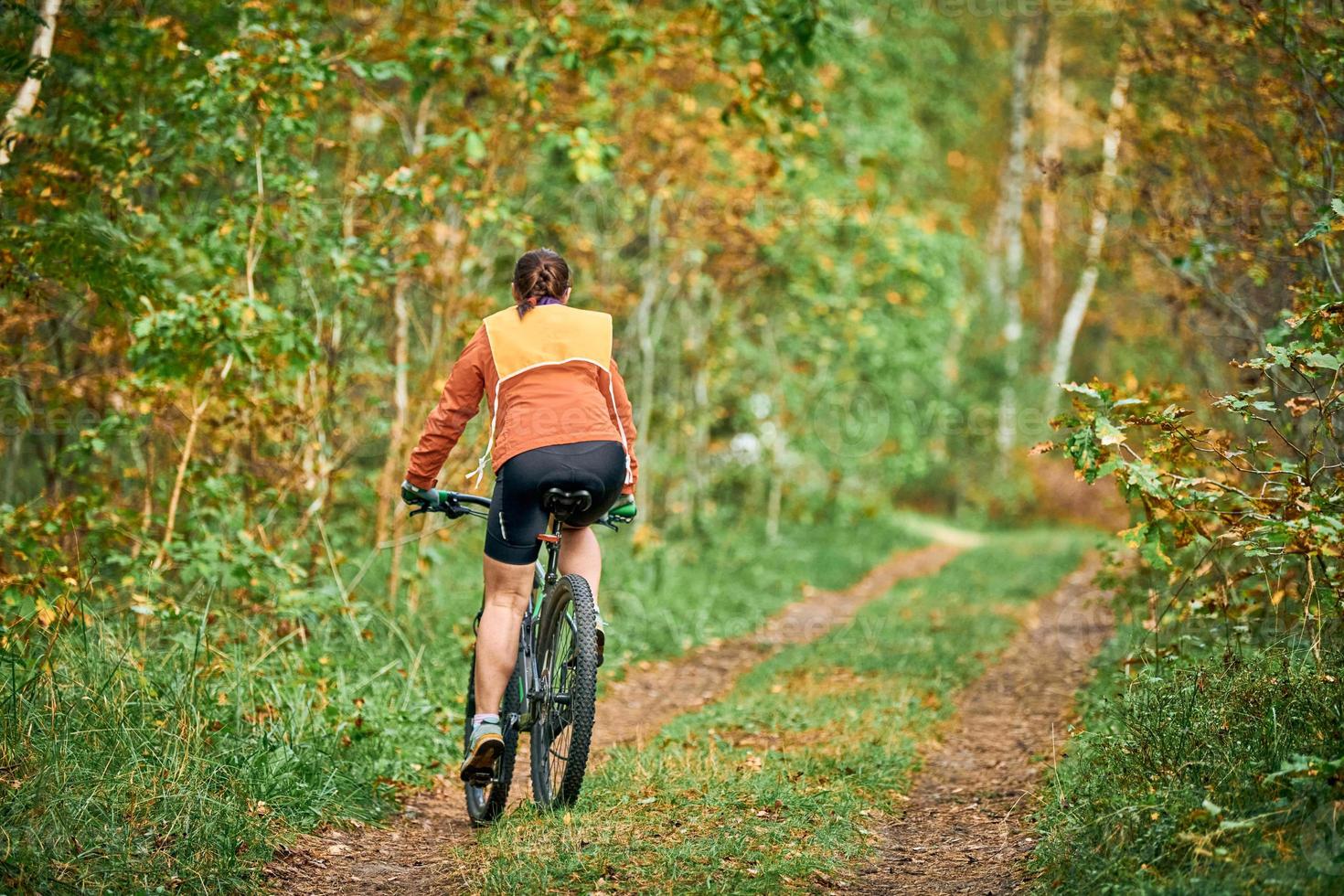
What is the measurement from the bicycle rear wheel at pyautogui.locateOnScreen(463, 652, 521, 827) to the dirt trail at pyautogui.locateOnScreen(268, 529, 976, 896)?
110 millimetres

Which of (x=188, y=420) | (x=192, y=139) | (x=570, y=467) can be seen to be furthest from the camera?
(x=188, y=420)

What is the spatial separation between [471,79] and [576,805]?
5793 millimetres

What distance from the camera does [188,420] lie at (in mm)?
7246

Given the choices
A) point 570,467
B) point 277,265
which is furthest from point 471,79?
point 570,467

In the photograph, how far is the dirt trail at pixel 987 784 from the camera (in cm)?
419

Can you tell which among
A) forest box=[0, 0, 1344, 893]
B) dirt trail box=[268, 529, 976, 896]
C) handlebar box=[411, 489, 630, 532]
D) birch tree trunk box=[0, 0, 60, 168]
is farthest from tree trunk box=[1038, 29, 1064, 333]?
handlebar box=[411, 489, 630, 532]

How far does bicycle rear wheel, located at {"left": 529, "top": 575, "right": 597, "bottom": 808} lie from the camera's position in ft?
14.3

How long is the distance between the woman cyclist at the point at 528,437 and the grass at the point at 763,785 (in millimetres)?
599

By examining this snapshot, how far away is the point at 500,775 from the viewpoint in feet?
15.6

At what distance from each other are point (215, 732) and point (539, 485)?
185 centimetres

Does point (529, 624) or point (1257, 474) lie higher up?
point (1257, 474)

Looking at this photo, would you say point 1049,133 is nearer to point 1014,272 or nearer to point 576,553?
point 1014,272

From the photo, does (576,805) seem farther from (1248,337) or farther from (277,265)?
(1248,337)

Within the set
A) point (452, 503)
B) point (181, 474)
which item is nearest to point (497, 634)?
point (452, 503)
